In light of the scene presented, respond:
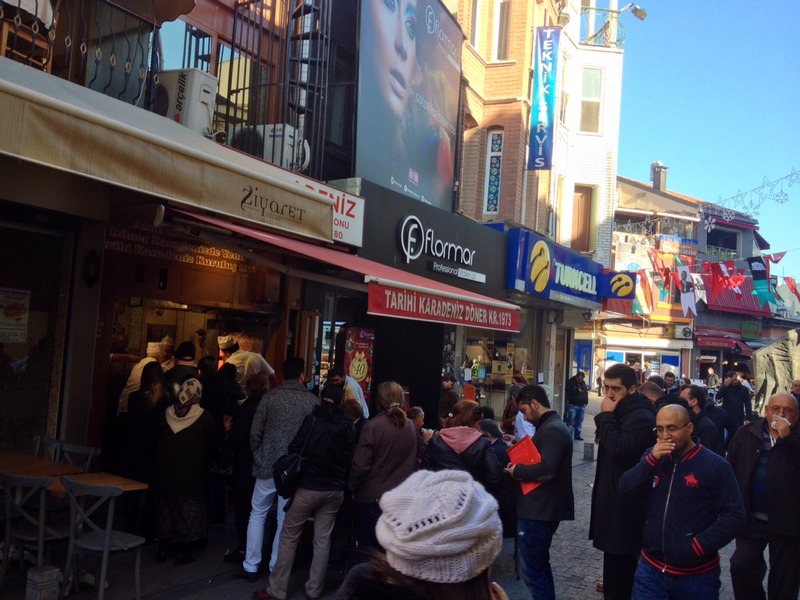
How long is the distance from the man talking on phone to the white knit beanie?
4.48m

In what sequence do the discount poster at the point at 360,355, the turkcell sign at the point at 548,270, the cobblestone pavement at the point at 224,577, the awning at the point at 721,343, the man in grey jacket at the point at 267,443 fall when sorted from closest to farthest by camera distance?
the cobblestone pavement at the point at 224,577 < the man in grey jacket at the point at 267,443 < the discount poster at the point at 360,355 < the turkcell sign at the point at 548,270 < the awning at the point at 721,343

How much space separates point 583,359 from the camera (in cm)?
3616

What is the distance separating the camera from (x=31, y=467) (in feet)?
17.7

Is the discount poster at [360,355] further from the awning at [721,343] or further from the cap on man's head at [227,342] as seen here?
the awning at [721,343]

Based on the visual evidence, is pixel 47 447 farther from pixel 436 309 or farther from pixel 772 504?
pixel 772 504

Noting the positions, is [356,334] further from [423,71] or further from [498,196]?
[498,196]

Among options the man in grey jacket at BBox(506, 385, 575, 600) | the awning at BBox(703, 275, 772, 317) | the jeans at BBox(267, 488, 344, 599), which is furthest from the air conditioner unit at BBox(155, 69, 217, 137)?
the awning at BBox(703, 275, 772, 317)

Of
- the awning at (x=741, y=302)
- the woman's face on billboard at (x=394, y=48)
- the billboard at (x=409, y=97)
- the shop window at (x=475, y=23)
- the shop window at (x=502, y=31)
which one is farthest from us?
the awning at (x=741, y=302)

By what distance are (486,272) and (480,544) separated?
38.2ft

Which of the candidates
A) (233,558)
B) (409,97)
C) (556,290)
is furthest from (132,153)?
(556,290)

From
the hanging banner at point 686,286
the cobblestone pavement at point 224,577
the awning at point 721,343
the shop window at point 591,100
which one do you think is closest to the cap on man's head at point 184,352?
the cobblestone pavement at point 224,577

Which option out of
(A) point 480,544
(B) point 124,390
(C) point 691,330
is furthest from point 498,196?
(C) point 691,330

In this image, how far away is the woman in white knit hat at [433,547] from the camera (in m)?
1.59

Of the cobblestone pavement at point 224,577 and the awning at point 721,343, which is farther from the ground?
the awning at point 721,343
